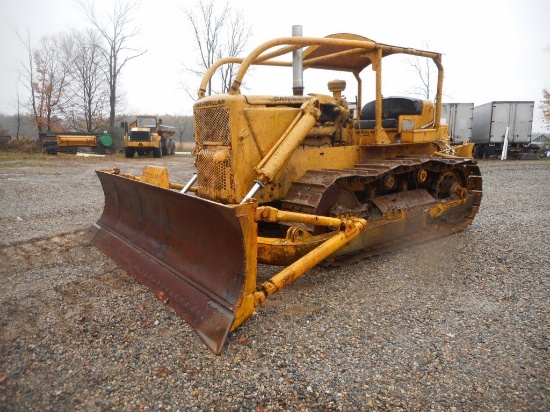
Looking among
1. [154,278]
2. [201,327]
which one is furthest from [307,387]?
[154,278]

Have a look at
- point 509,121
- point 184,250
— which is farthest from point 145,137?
point 184,250

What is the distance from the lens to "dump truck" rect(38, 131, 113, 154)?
23.8m

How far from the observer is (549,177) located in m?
13.9

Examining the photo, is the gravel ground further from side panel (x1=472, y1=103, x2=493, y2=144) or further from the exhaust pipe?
side panel (x1=472, y1=103, x2=493, y2=144)

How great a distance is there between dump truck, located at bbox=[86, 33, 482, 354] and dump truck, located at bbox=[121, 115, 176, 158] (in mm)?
17863

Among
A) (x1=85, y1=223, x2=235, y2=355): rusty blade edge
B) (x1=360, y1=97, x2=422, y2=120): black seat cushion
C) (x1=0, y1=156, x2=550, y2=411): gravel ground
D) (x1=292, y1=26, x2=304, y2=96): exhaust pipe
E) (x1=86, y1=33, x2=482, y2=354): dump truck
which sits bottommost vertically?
(x1=0, y1=156, x2=550, y2=411): gravel ground

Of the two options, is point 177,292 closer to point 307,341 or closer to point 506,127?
point 307,341

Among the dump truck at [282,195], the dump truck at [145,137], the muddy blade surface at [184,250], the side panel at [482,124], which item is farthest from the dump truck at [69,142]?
the side panel at [482,124]

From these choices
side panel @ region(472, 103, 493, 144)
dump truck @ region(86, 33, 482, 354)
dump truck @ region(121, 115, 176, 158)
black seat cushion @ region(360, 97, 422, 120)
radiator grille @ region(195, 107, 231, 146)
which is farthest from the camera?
dump truck @ region(121, 115, 176, 158)

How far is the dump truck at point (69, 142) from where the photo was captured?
78.2ft

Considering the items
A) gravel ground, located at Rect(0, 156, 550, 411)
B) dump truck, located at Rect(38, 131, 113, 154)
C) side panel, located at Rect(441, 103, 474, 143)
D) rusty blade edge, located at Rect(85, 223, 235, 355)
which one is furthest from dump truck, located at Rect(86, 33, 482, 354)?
dump truck, located at Rect(38, 131, 113, 154)

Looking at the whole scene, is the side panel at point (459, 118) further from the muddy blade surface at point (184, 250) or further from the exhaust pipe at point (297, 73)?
the muddy blade surface at point (184, 250)

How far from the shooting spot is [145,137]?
22562mm

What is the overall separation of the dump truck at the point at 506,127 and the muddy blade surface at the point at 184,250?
2123cm
